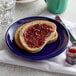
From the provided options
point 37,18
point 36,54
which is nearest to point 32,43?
point 36,54

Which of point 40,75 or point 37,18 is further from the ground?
point 37,18

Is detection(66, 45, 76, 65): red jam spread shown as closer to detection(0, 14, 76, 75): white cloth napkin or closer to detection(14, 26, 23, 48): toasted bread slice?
detection(0, 14, 76, 75): white cloth napkin

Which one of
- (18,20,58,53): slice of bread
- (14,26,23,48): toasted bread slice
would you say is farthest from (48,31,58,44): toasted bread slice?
(14,26,23,48): toasted bread slice

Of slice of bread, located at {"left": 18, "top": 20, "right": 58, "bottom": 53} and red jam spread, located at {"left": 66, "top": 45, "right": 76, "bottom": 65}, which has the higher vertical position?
slice of bread, located at {"left": 18, "top": 20, "right": 58, "bottom": 53}

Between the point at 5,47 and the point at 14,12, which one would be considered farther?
the point at 14,12

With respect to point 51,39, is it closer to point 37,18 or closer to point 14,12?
A: point 37,18

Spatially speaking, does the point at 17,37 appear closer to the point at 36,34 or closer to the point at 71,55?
the point at 36,34
